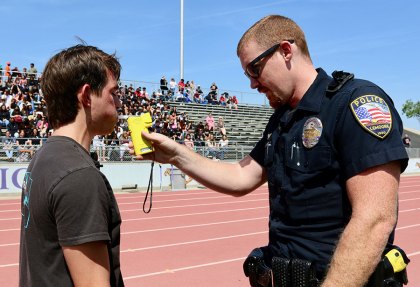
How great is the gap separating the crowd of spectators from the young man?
35.3 ft

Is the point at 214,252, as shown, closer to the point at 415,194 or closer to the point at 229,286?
the point at 229,286

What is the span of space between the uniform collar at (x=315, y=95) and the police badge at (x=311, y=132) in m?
0.06

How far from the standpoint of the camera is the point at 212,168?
3025 millimetres

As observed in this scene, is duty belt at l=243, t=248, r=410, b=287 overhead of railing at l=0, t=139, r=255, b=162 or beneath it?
overhead

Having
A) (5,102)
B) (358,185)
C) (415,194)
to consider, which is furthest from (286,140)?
(5,102)

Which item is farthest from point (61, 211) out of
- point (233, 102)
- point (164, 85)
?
point (233, 102)

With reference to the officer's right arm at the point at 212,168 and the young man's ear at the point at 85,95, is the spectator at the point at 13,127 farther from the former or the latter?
the young man's ear at the point at 85,95

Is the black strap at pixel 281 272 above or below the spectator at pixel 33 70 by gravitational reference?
below

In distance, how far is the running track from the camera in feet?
20.2

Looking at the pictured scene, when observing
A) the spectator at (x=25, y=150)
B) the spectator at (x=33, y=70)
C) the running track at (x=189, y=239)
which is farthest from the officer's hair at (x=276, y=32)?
the spectator at (x=33, y=70)

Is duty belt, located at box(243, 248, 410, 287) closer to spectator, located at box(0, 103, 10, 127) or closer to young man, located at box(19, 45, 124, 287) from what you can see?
young man, located at box(19, 45, 124, 287)

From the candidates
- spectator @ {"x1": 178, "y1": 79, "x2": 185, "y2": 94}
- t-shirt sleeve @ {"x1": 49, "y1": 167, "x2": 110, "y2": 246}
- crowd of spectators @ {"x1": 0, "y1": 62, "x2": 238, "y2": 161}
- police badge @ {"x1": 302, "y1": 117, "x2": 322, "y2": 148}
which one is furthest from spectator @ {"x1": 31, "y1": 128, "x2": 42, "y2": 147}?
t-shirt sleeve @ {"x1": 49, "y1": 167, "x2": 110, "y2": 246}

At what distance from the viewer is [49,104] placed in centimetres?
197

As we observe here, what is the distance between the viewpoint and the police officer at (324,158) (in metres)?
1.94
